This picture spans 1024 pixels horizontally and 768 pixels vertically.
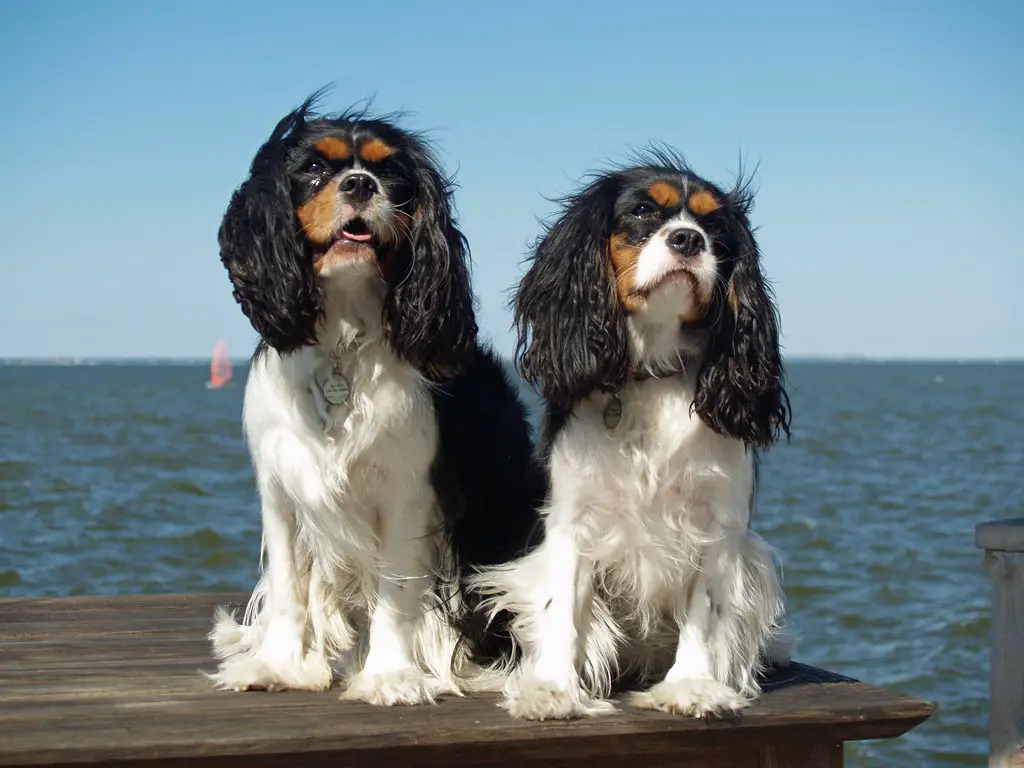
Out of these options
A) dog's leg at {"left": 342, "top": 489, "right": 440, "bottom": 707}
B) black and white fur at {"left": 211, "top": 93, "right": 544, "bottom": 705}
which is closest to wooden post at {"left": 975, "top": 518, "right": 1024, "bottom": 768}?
→ black and white fur at {"left": 211, "top": 93, "right": 544, "bottom": 705}

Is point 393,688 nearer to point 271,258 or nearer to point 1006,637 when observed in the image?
point 271,258

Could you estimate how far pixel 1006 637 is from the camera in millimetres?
3686

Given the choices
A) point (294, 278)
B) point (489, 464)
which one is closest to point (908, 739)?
point (489, 464)

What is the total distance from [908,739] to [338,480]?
511 centimetres

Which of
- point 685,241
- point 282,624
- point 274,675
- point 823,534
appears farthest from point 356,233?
point 823,534

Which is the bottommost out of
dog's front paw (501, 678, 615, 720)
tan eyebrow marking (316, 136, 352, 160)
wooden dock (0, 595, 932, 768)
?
wooden dock (0, 595, 932, 768)

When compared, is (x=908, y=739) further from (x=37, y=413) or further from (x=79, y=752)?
(x=37, y=413)

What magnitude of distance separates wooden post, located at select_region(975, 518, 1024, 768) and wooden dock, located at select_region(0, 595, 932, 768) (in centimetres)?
51

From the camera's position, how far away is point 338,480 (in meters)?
3.41

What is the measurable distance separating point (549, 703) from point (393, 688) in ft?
1.53

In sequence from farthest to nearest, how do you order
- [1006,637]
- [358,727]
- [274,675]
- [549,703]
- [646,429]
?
[1006,637] → [274,675] → [646,429] → [549,703] → [358,727]

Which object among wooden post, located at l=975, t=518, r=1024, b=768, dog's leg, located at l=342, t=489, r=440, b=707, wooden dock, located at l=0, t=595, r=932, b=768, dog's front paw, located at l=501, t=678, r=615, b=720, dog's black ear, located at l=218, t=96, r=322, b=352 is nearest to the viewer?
wooden dock, located at l=0, t=595, r=932, b=768

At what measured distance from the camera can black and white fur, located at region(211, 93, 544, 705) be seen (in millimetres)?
3273

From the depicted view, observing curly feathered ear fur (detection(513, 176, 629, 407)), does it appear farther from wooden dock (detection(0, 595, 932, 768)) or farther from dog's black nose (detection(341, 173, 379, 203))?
wooden dock (detection(0, 595, 932, 768))
